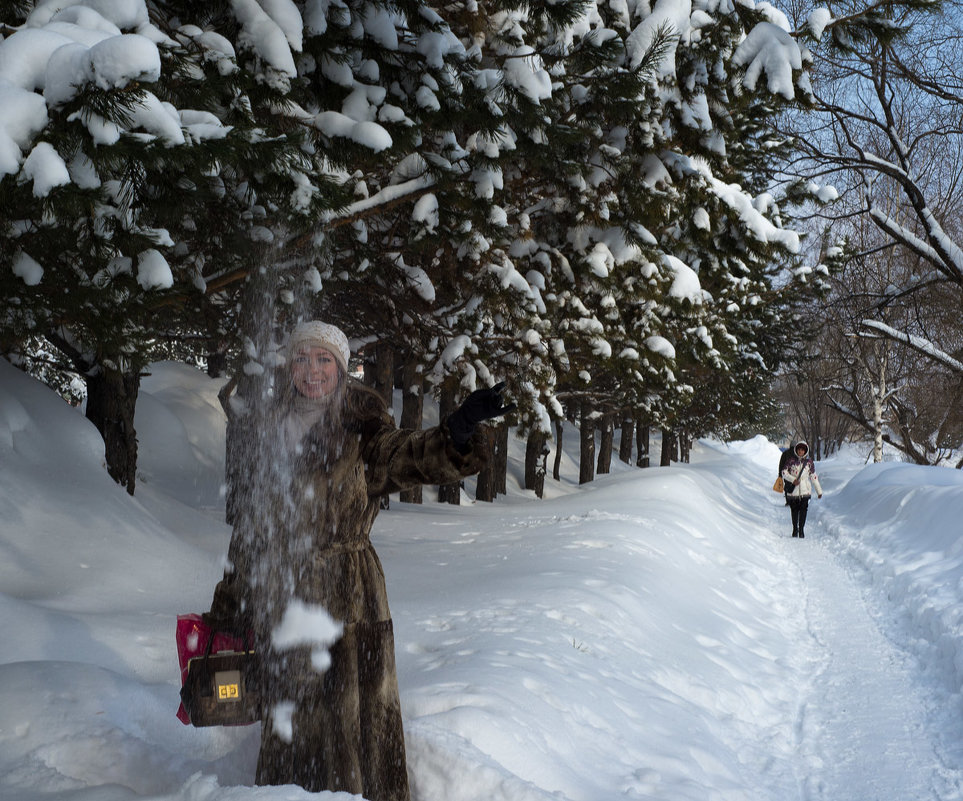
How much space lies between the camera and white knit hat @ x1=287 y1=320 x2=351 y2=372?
2969mm

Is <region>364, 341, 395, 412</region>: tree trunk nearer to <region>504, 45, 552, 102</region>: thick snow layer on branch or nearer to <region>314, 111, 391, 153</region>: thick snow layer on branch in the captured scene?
<region>504, 45, 552, 102</region>: thick snow layer on branch

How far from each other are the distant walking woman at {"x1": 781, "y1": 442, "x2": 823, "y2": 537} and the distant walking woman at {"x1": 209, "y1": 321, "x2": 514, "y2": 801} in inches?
522

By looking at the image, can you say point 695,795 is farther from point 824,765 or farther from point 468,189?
point 468,189

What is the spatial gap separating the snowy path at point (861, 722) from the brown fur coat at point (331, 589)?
Answer: 2.55 metres

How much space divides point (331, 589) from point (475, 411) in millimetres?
923

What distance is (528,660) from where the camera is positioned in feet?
16.1

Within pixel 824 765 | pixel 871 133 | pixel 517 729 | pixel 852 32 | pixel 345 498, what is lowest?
pixel 824 765

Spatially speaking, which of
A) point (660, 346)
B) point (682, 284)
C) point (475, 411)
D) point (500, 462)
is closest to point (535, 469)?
point (500, 462)

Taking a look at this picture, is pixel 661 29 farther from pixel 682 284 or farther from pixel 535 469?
pixel 535 469

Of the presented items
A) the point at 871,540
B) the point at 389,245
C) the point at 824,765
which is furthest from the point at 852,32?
the point at 871,540

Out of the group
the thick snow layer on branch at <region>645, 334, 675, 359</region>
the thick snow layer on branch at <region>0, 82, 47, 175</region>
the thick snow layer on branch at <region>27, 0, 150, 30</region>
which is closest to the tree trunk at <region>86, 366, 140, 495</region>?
the thick snow layer on branch at <region>645, 334, 675, 359</region>

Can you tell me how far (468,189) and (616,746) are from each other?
354 centimetres

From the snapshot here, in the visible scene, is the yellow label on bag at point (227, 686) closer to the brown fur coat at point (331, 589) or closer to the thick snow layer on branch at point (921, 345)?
the brown fur coat at point (331, 589)

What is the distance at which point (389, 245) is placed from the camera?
803 cm
